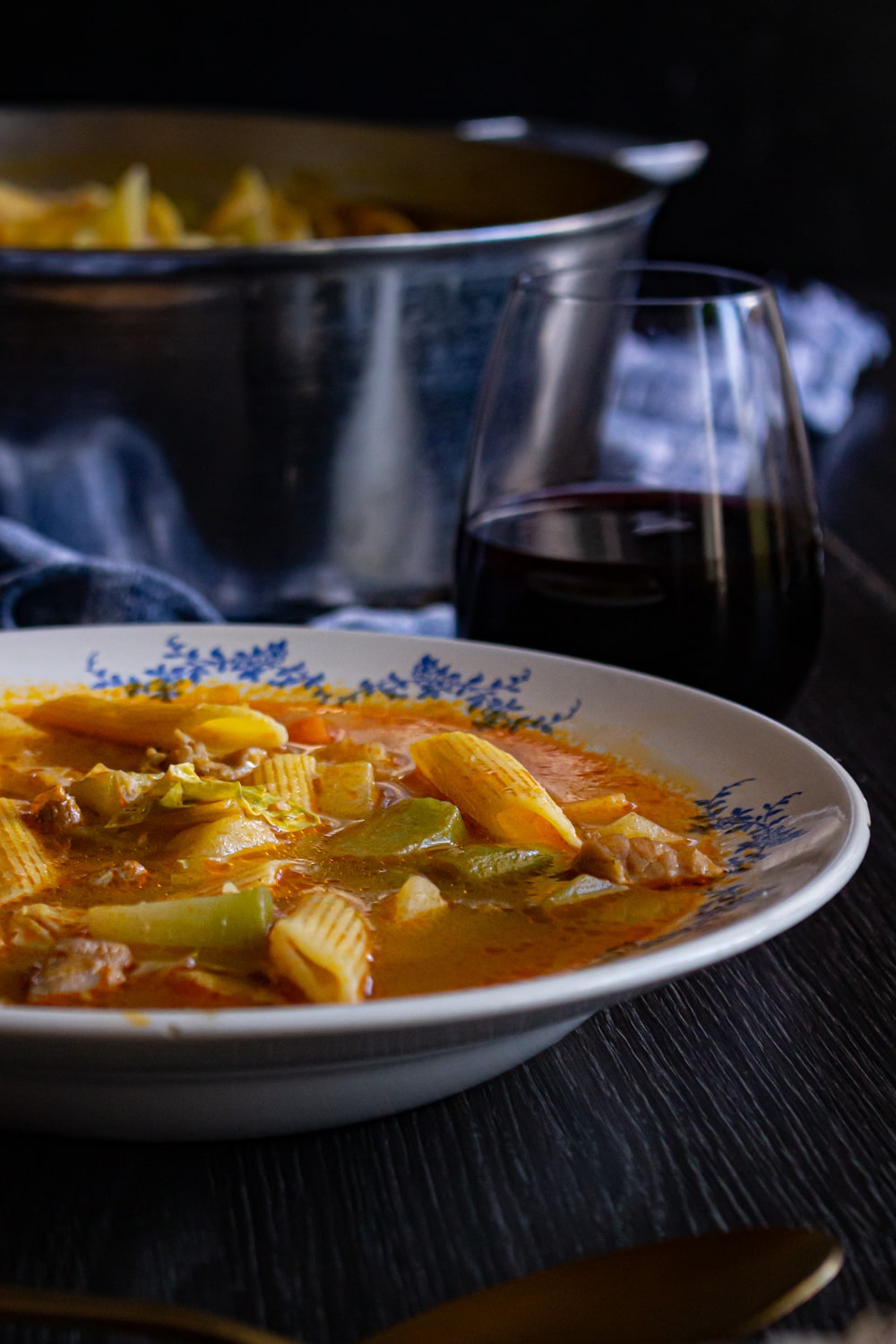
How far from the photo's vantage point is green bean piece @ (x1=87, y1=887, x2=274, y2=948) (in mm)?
814

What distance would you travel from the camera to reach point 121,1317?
1.92 feet

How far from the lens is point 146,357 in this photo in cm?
167

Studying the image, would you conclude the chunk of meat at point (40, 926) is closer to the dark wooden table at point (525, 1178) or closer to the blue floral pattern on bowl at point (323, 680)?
the dark wooden table at point (525, 1178)

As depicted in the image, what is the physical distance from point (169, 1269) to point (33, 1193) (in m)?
0.09

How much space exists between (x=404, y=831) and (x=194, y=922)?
19 cm

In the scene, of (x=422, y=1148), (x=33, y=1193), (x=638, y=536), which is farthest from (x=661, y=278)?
(x=33, y=1193)

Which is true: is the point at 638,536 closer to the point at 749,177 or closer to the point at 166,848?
the point at 166,848

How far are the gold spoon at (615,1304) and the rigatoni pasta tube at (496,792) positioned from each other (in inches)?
12.9

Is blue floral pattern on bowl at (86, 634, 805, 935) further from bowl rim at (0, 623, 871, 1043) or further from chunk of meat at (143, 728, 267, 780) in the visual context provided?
bowl rim at (0, 623, 871, 1043)

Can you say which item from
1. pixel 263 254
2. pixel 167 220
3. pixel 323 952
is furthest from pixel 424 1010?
pixel 167 220

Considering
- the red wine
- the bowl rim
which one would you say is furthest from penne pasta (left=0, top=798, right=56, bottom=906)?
the red wine

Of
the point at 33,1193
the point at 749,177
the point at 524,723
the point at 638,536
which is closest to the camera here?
the point at 33,1193

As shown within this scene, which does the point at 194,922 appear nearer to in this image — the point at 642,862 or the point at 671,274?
the point at 642,862

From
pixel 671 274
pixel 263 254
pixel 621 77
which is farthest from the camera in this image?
pixel 621 77
